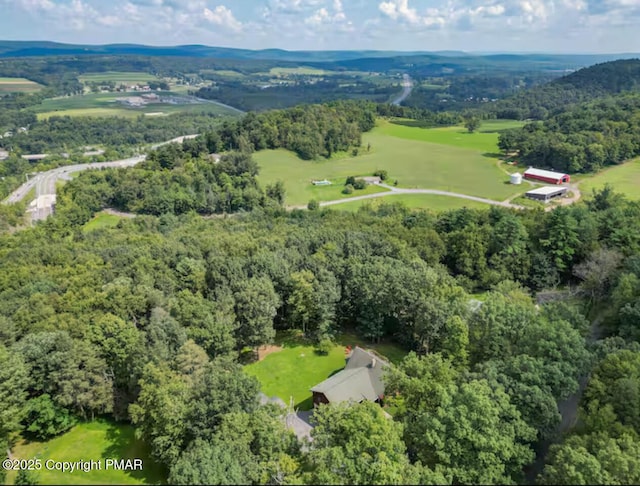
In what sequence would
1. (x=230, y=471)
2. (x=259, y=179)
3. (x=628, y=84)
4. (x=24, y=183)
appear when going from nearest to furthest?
(x=230, y=471) < (x=259, y=179) < (x=24, y=183) < (x=628, y=84)

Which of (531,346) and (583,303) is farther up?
(531,346)

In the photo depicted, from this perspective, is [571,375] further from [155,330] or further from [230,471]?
[155,330]

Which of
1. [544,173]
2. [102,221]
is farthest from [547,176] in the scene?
[102,221]

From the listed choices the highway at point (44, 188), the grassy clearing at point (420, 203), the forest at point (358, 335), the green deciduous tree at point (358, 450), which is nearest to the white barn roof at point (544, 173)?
the grassy clearing at point (420, 203)

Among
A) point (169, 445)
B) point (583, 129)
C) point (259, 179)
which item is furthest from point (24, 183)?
point (583, 129)

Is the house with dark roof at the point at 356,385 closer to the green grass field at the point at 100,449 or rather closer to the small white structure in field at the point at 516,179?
the green grass field at the point at 100,449

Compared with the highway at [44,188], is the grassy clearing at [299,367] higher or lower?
higher

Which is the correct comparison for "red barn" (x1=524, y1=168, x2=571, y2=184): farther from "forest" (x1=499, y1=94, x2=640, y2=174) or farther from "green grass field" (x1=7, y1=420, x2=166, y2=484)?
"green grass field" (x1=7, y1=420, x2=166, y2=484)
